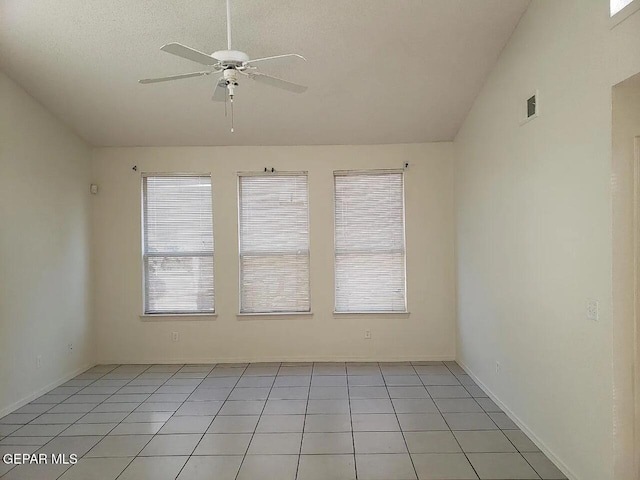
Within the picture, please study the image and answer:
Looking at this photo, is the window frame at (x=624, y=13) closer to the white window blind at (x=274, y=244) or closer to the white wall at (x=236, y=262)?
the white wall at (x=236, y=262)

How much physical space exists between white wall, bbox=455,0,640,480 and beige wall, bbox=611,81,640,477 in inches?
1.6

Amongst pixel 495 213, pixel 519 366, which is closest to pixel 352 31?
pixel 495 213

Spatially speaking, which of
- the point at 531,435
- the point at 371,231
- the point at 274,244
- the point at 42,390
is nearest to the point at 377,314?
the point at 371,231

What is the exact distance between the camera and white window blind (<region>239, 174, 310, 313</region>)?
542cm

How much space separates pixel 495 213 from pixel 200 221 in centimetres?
339

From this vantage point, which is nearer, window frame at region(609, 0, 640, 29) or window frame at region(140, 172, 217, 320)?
window frame at region(609, 0, 640, 29)

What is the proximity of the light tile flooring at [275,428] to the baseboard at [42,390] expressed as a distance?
0.06 m

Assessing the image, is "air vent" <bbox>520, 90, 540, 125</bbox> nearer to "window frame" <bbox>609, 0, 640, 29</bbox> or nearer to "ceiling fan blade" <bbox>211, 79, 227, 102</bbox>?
"window frame" <bbox>609, 0, 640, 29</bbox>

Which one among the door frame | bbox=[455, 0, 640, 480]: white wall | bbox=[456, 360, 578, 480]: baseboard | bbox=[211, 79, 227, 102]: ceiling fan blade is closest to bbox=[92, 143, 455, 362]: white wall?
bbox=[455, 0, 640, 480]: white wall

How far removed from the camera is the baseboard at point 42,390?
152 inches

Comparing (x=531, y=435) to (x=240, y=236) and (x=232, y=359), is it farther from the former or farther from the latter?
(x=240, y=236)

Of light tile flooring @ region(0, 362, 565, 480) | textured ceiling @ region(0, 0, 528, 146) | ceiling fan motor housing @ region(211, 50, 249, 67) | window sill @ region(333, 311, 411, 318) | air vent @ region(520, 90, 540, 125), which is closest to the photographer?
ceiling fan motor housing @ region(211, 50, 249, 67)

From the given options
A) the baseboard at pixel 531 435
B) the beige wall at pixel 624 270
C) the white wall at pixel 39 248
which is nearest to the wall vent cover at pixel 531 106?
the beige wall at pixel 624 270

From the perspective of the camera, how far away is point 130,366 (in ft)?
17.4
